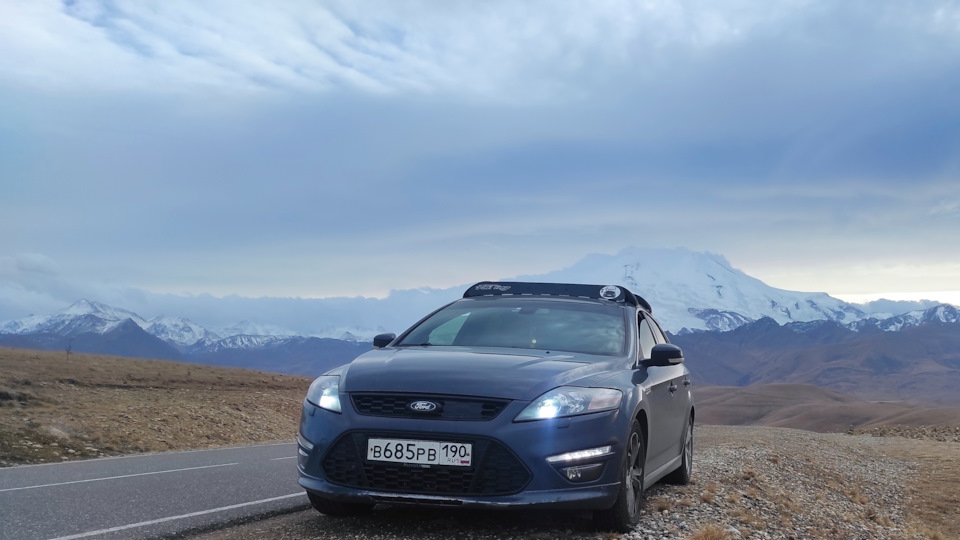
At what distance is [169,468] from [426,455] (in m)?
7.78

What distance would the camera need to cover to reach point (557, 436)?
544 cm

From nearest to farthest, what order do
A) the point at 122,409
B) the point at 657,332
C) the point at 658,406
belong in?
the point at 658,406 → the point at 657,332 → the point at 122,409

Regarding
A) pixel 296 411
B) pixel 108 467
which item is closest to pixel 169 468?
pixel 108 467

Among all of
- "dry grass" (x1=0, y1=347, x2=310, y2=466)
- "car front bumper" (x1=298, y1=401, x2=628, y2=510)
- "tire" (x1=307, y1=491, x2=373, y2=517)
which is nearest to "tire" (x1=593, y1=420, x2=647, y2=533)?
"car front bumper" (x1=298, y1=401, x2=628, y2=510)

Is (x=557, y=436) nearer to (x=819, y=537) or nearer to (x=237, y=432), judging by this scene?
(x=819, y=537)

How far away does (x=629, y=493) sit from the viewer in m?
6.02

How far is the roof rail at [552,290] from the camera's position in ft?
25.8

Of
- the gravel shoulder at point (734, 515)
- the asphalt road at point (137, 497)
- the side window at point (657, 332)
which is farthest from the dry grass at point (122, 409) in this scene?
the side window at point (657, 332)

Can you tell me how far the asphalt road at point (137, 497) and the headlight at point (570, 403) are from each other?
3022mm

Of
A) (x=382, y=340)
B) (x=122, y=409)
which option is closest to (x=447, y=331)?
(x=382, y=340)

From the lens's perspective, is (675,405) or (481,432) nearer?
(481,432)

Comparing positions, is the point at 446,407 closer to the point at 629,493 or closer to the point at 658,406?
the point at 629,493

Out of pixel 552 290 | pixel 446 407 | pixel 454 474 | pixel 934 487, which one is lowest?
pixel 934 487

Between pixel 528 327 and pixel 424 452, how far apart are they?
1.99 m
